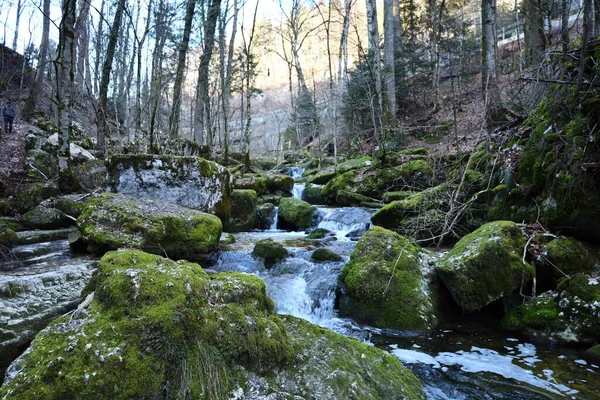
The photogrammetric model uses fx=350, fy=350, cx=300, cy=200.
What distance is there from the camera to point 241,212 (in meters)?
10.3

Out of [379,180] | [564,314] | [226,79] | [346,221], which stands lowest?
[564,314]

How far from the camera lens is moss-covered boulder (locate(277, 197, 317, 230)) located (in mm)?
10656

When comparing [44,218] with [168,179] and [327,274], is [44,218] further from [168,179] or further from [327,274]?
[327,274]

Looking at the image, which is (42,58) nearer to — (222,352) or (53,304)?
(53,304)

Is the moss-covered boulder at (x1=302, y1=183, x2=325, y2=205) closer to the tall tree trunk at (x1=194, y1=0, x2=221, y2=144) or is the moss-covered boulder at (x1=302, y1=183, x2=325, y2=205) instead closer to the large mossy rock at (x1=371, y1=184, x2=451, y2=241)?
the large mossy rock at (x1=371, y1=184, x2=451, y2=241)

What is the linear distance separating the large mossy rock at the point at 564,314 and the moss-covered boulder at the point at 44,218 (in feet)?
26.6

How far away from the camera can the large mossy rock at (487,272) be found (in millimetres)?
4781

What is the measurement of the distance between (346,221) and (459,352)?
20.2 ft

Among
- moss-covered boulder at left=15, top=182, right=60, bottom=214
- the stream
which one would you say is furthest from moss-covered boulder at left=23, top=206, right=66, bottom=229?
the stream

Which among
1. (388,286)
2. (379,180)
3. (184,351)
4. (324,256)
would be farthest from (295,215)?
(184,351)

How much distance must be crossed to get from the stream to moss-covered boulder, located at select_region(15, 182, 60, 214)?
4510 mm

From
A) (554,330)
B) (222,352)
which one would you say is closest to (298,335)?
(222,352)

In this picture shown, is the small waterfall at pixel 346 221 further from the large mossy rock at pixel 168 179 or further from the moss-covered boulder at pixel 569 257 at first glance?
the moss-covered boulder at pixel 569 257

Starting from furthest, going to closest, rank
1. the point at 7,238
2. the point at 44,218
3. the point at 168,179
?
the point at 168,179 → the point at 44,218 → the point at 7,238
